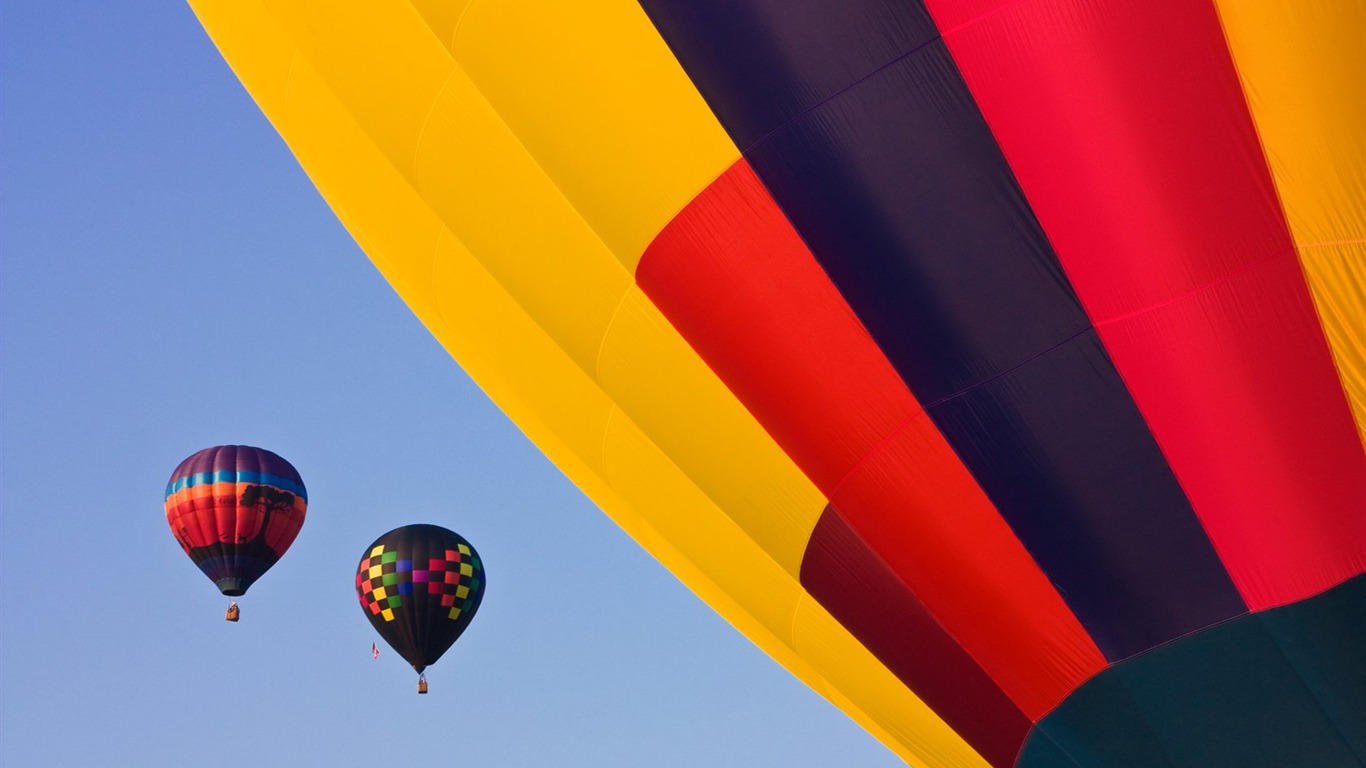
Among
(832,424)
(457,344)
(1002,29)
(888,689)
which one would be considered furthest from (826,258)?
(457,344)

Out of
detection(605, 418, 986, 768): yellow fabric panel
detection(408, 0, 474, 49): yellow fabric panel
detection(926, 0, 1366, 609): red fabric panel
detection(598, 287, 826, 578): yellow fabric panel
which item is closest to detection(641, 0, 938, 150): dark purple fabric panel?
detection(926, 0, 1366, 609): red fabric panel

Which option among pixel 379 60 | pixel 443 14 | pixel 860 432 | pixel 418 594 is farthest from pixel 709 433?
pixel 418 594

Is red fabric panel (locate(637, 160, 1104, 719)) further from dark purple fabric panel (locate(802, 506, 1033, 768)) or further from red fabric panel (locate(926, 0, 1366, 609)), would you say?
red fabric panel (locate(926, 0, 1366, 609))

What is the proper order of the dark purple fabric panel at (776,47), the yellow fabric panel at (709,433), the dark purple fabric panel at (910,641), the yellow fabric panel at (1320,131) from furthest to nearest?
the yellow fabric panel at (709,433) → the dark purple fabric panel at (910,641) → the dark purple fabric panel at (776,47) → the yellow fabric panel at (1320,131)

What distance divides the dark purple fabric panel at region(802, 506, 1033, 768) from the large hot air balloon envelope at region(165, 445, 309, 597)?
9904mm

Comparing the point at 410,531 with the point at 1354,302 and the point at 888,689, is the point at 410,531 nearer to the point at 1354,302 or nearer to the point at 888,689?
the point at 888,689

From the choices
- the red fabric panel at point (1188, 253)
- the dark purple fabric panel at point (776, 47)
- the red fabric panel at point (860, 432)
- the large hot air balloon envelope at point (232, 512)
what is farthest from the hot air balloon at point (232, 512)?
the red fabric panel at point (1188, 253)

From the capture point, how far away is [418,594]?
15508mm

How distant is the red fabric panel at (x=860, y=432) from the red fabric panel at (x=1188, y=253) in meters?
0.71

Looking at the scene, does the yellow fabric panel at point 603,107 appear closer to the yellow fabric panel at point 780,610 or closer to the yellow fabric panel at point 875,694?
the yellow fabric panel at point 780,610

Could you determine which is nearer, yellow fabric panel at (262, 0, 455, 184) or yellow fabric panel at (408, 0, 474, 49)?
yellow fabric panel at (408, 0, 474, 49)

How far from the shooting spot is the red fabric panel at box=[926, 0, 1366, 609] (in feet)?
18.0

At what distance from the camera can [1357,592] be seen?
554cm

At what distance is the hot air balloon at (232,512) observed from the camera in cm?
1534
